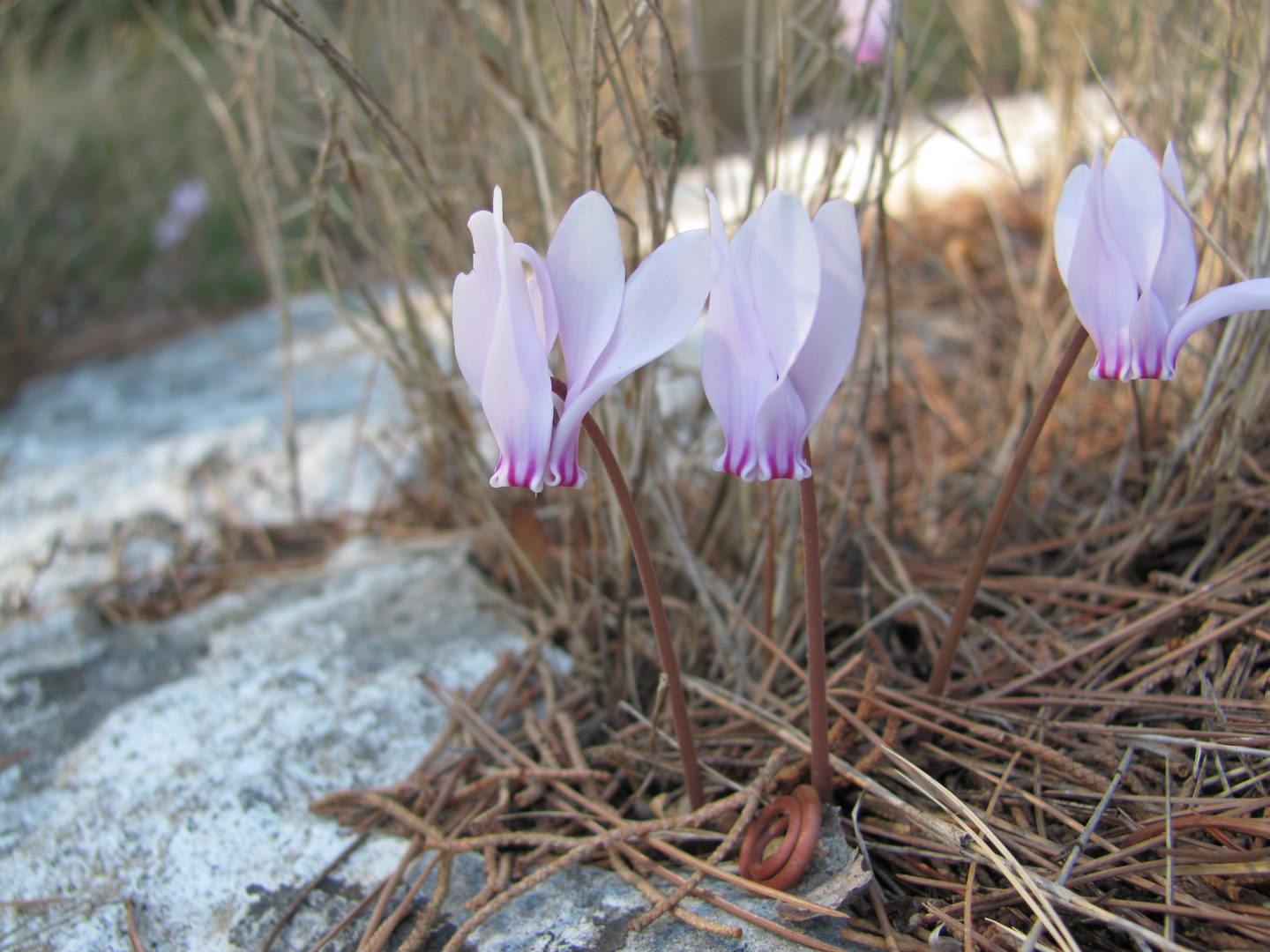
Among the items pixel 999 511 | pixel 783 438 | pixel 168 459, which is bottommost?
pixel 168 459

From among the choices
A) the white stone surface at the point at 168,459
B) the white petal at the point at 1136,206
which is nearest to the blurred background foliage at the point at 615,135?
the white stone surface at the point at 168,459

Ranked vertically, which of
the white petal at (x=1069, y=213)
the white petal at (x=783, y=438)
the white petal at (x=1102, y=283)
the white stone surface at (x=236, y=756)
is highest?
the white petal at (x=1069, y=213)

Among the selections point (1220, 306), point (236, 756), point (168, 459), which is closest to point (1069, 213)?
point (1220, 306)

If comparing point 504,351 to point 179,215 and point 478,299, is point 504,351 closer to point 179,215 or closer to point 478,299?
point 478,299

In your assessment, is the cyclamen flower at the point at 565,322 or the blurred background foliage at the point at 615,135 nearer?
the cyclamen flower at the point at 565,322

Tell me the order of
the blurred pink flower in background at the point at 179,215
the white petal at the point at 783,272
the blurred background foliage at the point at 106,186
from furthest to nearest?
the blurred pink flower in background at the point at 179,215
the blurred background foliage at the point at 106,186
the white petal at the point at 783,272

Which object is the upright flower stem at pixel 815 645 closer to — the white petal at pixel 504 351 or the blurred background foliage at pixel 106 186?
the white petal at pixel 504 351

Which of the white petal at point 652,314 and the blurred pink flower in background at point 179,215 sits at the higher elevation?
the blurred pink flower in background at point 179,215
